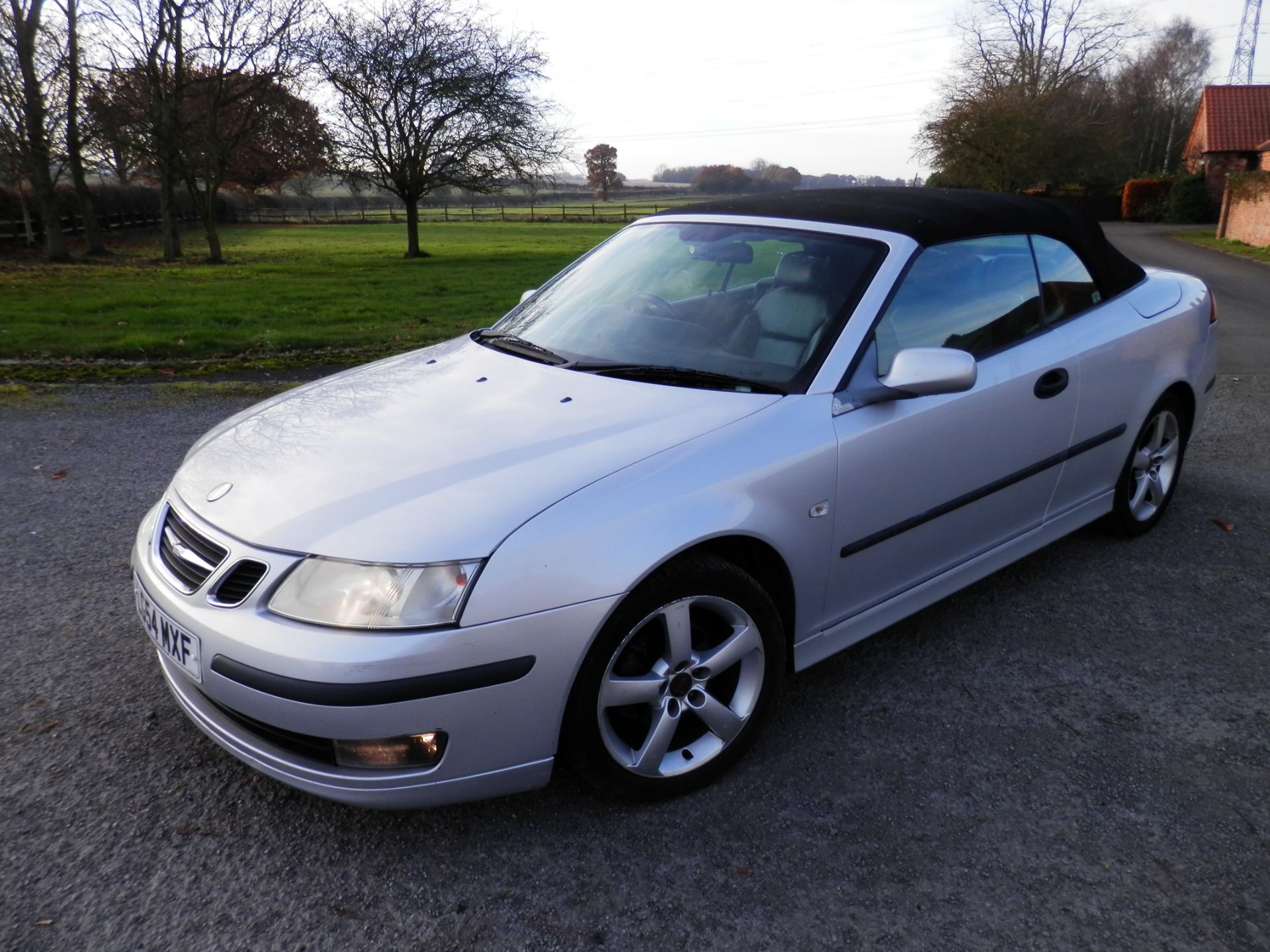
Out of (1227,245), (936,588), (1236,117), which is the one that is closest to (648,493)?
(936,588)

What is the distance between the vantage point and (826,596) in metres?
2.89

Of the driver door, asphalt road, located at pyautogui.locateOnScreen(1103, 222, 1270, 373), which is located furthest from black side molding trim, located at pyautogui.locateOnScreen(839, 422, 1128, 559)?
asphalt road, located at pyautogui.locateOnScreen(1103, 222, 1270, 373)

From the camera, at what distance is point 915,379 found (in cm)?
277

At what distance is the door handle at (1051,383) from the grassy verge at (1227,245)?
20084mm

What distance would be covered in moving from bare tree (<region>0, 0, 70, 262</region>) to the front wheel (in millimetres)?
23059

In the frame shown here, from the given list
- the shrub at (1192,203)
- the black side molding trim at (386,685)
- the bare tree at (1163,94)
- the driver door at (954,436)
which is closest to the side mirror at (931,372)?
the driver door at (954,436)

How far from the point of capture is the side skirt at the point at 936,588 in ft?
9.66

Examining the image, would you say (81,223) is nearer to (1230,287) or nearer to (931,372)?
(1230,287)

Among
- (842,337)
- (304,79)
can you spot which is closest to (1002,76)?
(304,79)

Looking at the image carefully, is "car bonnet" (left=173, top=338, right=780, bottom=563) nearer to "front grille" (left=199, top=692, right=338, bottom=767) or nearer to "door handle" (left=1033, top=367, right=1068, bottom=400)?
"front grille" (left=199, top=692, right=338, bottom=767)

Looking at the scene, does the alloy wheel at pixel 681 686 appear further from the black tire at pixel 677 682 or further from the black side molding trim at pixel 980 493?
the black side molding trim at pixel 980 493

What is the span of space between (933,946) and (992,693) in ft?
3.97

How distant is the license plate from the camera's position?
235 centimetres

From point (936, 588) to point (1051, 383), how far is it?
87cm
